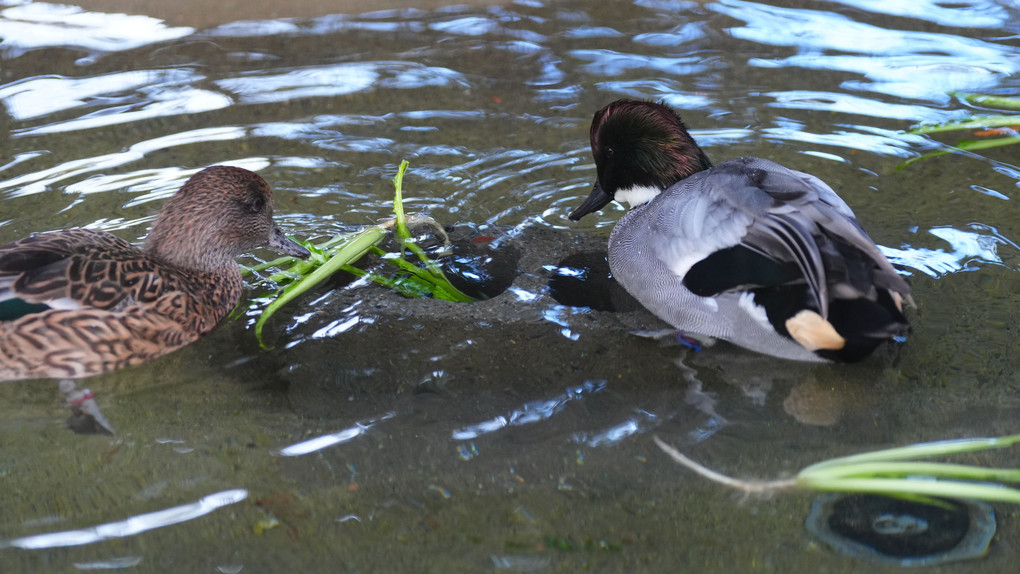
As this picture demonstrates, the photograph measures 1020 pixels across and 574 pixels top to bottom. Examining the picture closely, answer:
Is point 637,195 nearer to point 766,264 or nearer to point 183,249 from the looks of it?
point 766,264

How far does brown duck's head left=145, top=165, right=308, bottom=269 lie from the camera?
153 inches

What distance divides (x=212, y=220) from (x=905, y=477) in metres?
2.88

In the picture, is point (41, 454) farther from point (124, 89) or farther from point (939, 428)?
point (124, 89)

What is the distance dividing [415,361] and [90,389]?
1250mm

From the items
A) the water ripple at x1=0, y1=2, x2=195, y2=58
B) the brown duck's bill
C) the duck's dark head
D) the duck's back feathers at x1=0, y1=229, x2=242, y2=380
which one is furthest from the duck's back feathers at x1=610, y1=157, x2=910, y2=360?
the water ripple at x1=0, y1=2, x2=195, y2=58

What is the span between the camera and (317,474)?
119 inches

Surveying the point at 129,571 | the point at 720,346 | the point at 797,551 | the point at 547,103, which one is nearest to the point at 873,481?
the point at 797,551

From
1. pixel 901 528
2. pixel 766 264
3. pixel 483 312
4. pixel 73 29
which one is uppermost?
pixel 73 29

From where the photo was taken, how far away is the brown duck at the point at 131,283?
11.1 ft

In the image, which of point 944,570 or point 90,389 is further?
point 90,389

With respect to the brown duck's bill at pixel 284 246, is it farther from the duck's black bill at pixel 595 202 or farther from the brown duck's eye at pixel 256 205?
the duck's black bill at pixel 595 202

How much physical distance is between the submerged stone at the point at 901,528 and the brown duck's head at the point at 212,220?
2600 mm

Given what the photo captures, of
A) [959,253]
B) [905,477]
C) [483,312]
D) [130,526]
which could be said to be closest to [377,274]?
[483,312]

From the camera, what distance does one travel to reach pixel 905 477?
9.54 ft
